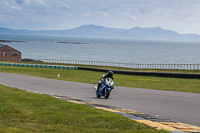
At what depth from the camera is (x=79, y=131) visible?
870 centimetres

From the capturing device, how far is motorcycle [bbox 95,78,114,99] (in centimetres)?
1716

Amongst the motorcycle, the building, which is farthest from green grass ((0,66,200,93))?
the building

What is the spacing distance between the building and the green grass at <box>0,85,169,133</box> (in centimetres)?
9268

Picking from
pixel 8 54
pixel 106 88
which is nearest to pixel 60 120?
pixel 106 88

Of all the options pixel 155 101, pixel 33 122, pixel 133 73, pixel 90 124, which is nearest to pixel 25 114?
pixel 33 122

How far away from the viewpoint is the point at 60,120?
10.4 meters

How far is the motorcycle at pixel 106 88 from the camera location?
17156mm

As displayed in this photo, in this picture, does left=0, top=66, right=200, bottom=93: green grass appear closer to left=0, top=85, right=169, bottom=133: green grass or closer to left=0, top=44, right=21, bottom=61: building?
left=0, top=85, right=169, bottom=133: green grass

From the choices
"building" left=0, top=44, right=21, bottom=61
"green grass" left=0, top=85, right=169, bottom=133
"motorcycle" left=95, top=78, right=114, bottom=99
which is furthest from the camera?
"building" left=0, top=44, right=21, bottom=61

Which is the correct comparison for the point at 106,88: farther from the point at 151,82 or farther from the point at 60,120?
the point at 151,82

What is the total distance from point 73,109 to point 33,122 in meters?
2.81

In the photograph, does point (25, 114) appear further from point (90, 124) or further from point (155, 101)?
point (155, 101)

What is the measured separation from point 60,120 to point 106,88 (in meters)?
7.34

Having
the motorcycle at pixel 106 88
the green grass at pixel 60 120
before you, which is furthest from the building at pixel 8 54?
the green grass at pixel 60 120
